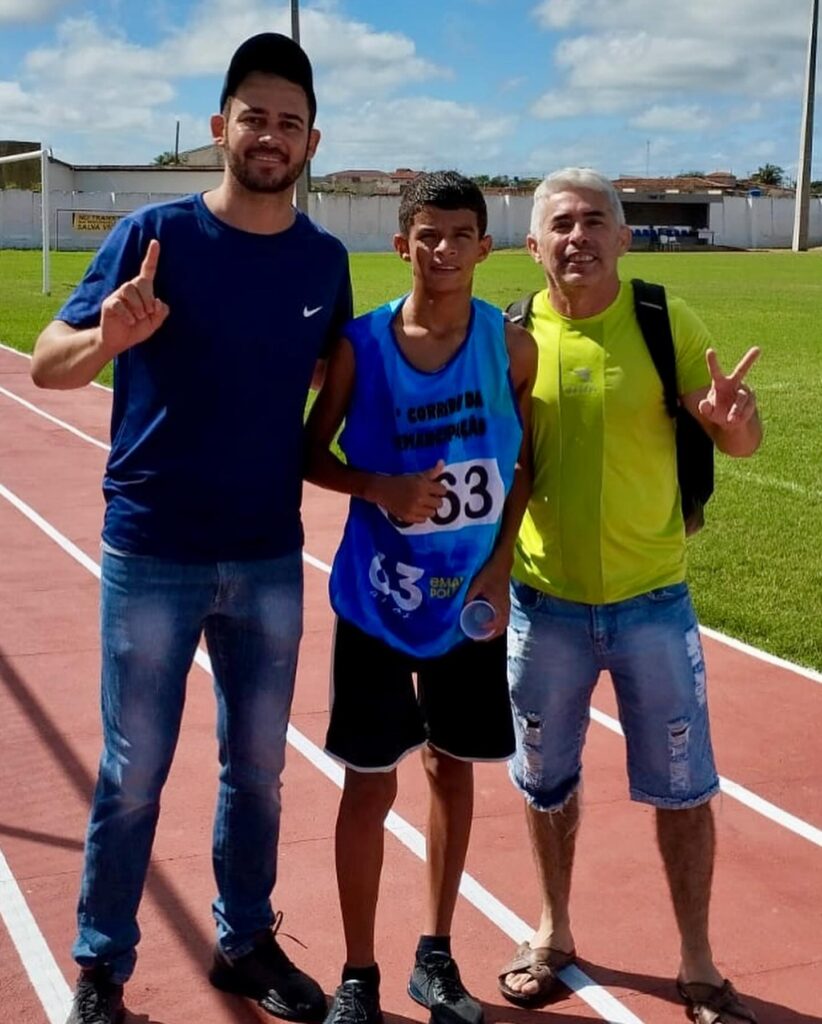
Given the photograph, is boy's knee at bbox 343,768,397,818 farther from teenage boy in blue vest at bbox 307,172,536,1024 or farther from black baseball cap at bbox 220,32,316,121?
black baseball cap at bbox 220,32,316,121

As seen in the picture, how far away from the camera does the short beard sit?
3439 millimetres

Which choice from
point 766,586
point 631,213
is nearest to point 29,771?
point 766,586

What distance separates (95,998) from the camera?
363 centimetres

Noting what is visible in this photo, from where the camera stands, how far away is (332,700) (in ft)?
12.0

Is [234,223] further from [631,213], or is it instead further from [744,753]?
[631,213]

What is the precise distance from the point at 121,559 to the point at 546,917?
1.67 meters

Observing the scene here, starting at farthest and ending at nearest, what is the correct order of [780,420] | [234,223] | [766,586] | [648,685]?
[780,420] < [766,586] < [648,685] < [234,223]

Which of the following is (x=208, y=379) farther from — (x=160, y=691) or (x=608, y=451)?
(x=608, y=451)

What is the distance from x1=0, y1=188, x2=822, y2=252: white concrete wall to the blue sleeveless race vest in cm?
5625

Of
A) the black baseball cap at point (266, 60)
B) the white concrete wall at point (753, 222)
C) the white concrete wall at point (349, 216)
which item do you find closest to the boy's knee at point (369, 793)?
the black baseball cap at point (266, 60)

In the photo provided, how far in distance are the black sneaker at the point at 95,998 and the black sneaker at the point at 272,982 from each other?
38cm

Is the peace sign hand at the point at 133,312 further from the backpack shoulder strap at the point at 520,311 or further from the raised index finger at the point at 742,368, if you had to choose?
the raised index finger at the point at 742,368

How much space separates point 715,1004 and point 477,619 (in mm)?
1278

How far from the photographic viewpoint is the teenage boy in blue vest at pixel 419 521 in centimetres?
357
